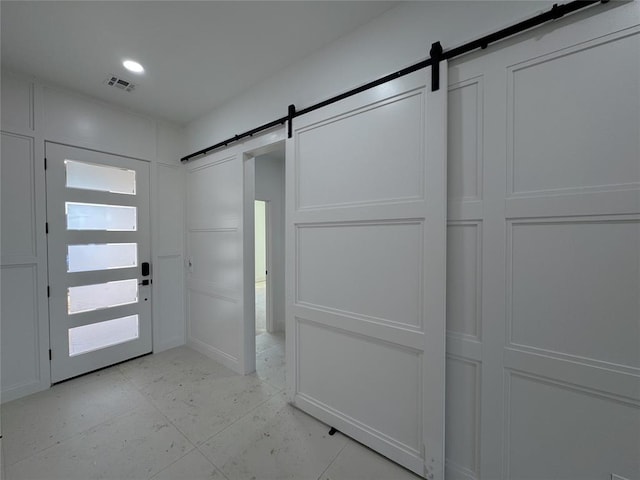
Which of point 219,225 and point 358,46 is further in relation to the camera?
point 219,225

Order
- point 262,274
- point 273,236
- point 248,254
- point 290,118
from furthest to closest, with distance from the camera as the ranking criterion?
point 262,274
point 273,236
point 248,254
point 290,118

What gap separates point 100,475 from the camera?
1.50m

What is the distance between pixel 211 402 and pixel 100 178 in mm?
2629

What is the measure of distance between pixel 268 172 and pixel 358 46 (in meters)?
2.45

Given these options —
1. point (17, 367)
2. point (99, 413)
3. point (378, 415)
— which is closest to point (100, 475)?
point (99, 413)

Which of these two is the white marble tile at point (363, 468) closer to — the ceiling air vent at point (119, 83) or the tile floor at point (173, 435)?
the tile floor at point (173, 435)

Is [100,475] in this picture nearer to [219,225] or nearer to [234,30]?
[219,225]

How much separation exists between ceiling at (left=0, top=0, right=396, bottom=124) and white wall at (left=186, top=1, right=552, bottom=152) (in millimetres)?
89

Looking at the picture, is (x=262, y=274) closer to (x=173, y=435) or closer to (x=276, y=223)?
(x=276, y=223)

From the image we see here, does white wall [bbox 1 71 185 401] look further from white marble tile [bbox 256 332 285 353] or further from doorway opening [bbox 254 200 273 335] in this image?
white marble tile [bbox 256 332 285 353]

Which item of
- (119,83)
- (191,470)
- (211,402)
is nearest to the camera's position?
(191,470)

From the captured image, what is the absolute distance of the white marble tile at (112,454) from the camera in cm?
151

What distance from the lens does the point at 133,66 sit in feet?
6.97

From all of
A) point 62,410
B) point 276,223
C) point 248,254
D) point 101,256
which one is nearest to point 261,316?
point 276,223
